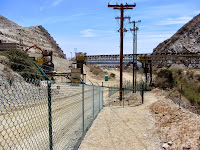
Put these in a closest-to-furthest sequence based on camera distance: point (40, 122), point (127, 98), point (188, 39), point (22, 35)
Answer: point (40, 122), point (127, 98), point (22, 35), point (188, 39)

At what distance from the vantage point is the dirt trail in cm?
805

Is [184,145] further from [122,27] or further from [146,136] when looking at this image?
[122,27]

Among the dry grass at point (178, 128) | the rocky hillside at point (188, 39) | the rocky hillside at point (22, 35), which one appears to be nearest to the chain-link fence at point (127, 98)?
the dry grass at point (178, 128)

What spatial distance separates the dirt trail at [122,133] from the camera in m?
8.05

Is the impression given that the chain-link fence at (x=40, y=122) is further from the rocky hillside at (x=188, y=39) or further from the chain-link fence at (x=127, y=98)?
the rocky hillside at (x=188, y=39)

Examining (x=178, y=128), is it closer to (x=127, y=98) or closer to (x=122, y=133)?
(x=122, y=133)

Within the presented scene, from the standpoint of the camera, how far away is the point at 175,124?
9.80 meters

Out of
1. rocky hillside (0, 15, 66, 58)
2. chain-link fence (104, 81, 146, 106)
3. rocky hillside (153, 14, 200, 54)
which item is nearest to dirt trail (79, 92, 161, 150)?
chain-link fence (104, 81, 146, 106)

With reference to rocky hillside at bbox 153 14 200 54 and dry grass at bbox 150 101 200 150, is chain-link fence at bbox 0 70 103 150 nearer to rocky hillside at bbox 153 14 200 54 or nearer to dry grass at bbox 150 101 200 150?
dry grass at bbox 150 101 200 150

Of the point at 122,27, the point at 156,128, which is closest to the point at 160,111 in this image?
the point at 156,128

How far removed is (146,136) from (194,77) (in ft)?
120

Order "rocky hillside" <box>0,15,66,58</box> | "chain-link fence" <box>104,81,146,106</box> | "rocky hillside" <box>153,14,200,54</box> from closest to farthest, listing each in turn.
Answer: "chain-link fence" <box>104,81,146,106</box> < "rocky hillside" <box>0,15,66,58</box> < "rocky hillside" <box>153,14,200,54</box>

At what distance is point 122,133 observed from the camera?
31.5 ft

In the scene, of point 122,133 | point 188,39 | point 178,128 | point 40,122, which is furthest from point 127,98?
point 188,39
